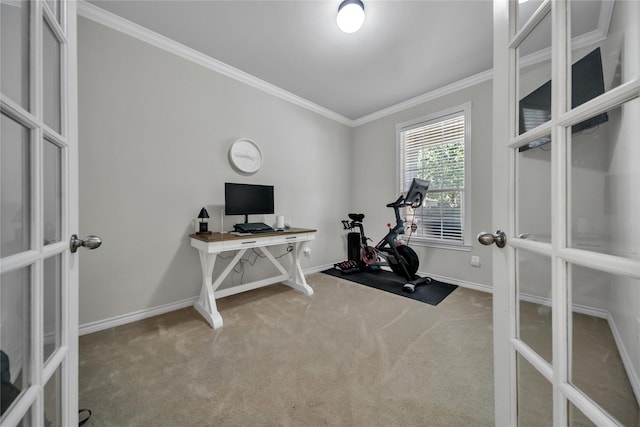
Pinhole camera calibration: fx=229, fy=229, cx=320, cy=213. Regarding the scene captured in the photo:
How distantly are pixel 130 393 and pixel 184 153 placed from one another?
1.95 meters

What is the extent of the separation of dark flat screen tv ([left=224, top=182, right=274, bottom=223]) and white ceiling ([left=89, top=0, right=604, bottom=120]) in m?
1.37

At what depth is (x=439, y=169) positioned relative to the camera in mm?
3145

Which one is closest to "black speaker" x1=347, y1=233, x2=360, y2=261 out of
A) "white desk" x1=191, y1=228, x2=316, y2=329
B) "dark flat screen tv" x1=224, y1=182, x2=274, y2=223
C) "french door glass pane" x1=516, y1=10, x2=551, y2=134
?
"white desk" x1=191, y1=228, x2=316, y2=329

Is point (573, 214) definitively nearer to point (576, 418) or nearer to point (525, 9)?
point (576, 418)

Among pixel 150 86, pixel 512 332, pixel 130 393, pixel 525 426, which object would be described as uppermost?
pixel 150 86

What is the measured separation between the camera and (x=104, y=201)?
192 centimetres

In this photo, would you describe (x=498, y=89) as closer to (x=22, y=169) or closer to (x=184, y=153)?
(x=22, y=169)

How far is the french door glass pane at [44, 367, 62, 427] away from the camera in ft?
2.00

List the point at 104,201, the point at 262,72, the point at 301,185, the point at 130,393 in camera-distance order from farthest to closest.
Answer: the point at 301,185
the point at 262,72
the point at 104,201
the point at 130,393

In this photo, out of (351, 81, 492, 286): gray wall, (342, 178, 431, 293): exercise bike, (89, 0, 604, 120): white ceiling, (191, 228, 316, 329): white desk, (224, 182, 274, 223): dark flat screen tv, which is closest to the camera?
(89, 0, 604, 120): white ceiling

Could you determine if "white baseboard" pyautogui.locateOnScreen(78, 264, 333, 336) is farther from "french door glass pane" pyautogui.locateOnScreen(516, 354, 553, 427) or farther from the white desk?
"french door glass pane" pyautogui.locateOnScreen(516, 354, 553, 427)

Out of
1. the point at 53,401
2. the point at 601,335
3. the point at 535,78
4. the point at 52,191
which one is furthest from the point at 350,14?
the point at 53,401

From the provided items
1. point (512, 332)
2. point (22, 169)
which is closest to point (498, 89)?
point (512, 332)

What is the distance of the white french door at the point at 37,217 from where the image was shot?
497mm
